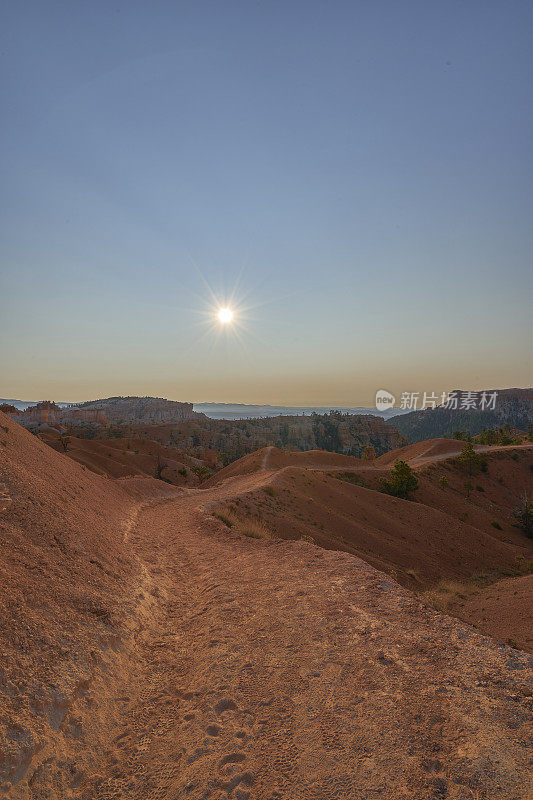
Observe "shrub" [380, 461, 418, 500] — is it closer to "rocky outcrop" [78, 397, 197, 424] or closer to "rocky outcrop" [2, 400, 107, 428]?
"rocky outcrop" [2, 400, 107, 428]

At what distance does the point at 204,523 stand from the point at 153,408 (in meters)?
177

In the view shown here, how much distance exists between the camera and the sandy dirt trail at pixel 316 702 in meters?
3.48

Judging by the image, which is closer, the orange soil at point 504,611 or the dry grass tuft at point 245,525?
the orange soil at point 504,611

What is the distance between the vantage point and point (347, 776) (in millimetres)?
3473

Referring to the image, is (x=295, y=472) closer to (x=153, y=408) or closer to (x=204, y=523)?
(x=204, y=523)

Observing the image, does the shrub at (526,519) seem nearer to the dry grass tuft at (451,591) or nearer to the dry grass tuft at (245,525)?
the dry grass tuft at (451,591)

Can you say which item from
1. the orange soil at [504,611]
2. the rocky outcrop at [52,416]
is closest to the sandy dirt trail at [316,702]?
the orange soil at [504,611]

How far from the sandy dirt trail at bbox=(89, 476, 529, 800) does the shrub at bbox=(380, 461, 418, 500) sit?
27.8 meters

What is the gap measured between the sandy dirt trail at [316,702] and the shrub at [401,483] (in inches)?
1096

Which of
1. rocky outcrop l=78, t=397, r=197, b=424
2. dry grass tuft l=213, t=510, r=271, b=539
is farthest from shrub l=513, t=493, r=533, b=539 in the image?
rocky outcrop l=78, t=397, r=197, b=424

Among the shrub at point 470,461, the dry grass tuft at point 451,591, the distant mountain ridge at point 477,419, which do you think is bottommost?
the dry grass tuft at point 451,591

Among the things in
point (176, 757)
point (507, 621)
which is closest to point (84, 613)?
point (176, 757)

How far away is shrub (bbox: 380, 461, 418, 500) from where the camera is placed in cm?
3391

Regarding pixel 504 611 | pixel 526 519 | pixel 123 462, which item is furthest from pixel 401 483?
pixel 123 462
